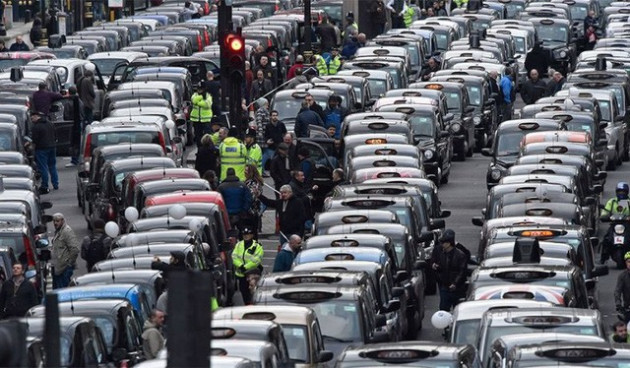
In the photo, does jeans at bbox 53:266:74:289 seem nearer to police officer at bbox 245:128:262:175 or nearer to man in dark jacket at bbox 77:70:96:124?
police officer at bbox 245:128:262:175

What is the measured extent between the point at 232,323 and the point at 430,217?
11377 mm

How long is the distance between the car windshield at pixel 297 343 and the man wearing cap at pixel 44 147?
18.5 m

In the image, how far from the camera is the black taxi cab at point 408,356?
16031 millimetres

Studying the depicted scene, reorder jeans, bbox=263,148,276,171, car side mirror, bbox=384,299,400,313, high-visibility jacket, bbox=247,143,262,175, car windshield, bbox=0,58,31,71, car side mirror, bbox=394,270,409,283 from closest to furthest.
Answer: car side mirror, bbox=384,299,400,313, car side mirror, bbox=394,270,409,283, high-visibility jacket, bbox=247,143,262,175, jeans, bbox=263,148,276,171, car windshield, bbox=0,58,31,71

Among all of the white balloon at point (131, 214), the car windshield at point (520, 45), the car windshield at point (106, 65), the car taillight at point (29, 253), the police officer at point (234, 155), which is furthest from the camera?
the car windshield at point (520, 45)

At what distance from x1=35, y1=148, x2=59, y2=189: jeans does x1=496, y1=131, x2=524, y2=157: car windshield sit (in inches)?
299

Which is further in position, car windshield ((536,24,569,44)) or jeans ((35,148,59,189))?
car windshield ((536,24,569,44))

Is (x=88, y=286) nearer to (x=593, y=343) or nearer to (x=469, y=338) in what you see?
(x=469, y=338)

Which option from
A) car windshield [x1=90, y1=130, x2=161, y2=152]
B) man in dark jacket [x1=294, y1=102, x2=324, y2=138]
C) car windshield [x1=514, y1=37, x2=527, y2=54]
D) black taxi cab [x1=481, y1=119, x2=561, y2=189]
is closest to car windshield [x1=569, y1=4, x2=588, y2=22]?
car windshield [x1=514, y1=37, x2=527, y2=54]

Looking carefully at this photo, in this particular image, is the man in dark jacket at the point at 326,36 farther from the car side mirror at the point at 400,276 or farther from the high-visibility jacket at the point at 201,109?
the car side mirror at the point at 400,276

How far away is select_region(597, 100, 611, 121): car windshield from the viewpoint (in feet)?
130

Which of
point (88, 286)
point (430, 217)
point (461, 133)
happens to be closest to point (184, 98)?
point (461, 133)

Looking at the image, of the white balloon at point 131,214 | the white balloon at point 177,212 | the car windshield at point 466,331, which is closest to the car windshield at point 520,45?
the white balloon at point 131,214

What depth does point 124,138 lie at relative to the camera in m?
33.7
